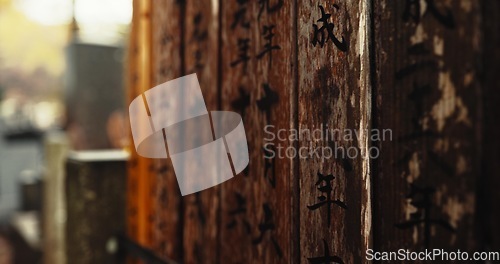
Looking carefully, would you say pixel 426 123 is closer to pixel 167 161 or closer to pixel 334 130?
pixel 334 130

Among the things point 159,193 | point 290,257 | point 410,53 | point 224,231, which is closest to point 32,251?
point 159,193

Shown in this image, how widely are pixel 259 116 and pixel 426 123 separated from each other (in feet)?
2.47

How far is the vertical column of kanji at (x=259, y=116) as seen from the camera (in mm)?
1454

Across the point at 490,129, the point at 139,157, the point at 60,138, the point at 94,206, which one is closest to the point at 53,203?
the point at 60,138

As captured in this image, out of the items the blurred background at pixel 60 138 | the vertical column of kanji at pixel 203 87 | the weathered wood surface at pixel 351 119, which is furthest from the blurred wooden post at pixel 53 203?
the weathered wood surface at pixel 351 119

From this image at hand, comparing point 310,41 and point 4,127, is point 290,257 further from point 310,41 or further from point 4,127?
point 4,127

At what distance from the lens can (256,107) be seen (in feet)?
5.32

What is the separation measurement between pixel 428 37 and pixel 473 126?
10.7 inches

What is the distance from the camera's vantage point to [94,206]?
3.16 meters

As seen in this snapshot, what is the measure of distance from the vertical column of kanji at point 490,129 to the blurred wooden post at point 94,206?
2.90m

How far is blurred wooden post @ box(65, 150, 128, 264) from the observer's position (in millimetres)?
3102

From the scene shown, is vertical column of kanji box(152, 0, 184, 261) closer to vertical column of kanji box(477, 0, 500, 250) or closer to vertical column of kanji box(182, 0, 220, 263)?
vertical column of kanji box(182, 0, 220, 263)

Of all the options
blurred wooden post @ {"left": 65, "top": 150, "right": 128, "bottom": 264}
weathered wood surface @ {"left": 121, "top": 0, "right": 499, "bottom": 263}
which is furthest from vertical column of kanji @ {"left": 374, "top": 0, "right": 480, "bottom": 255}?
blurred wooden post @ {"left": 65, "top": 150, "right": 128, "bottom": 264}

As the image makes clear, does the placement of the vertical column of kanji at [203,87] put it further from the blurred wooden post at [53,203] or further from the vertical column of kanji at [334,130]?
the blurred wooden post at [53,203]
